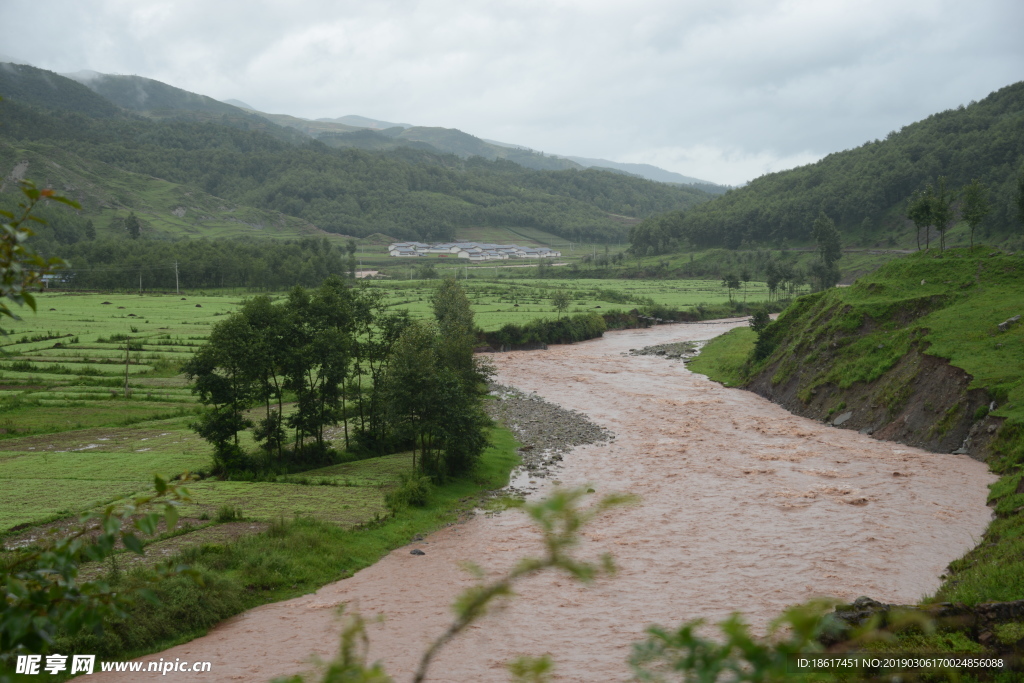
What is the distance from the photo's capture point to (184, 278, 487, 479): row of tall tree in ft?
105

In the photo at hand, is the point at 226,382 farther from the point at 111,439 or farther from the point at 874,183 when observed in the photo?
the point at 874,183

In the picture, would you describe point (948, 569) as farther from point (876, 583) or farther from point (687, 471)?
point (687, 471)

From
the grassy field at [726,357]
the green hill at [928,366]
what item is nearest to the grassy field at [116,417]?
the grassy field at [726,357]

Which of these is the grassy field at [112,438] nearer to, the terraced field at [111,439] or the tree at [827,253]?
the terraced field at [111,439]

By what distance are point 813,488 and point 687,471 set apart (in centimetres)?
584

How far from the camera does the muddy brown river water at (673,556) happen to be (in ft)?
57.7

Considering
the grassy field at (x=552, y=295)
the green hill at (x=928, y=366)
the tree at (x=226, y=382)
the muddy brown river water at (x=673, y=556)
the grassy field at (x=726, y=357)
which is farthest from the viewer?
the grassy field at (x=552, y=295)

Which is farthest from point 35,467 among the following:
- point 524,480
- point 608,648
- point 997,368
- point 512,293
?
point 512,293

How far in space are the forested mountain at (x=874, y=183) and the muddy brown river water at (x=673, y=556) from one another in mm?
121200

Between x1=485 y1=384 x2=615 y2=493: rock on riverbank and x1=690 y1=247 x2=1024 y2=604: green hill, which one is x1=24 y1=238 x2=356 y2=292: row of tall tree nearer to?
x1=485 y1=384 x2=615 y2=493: rock on riverbank

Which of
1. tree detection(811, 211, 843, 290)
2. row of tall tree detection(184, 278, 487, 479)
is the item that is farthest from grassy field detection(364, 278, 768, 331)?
row of tall tree detection(184, 278, 487, 479)

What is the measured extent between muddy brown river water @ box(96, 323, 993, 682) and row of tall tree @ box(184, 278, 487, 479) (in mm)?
6191

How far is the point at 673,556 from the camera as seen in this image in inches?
902

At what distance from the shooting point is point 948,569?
2017 cm
